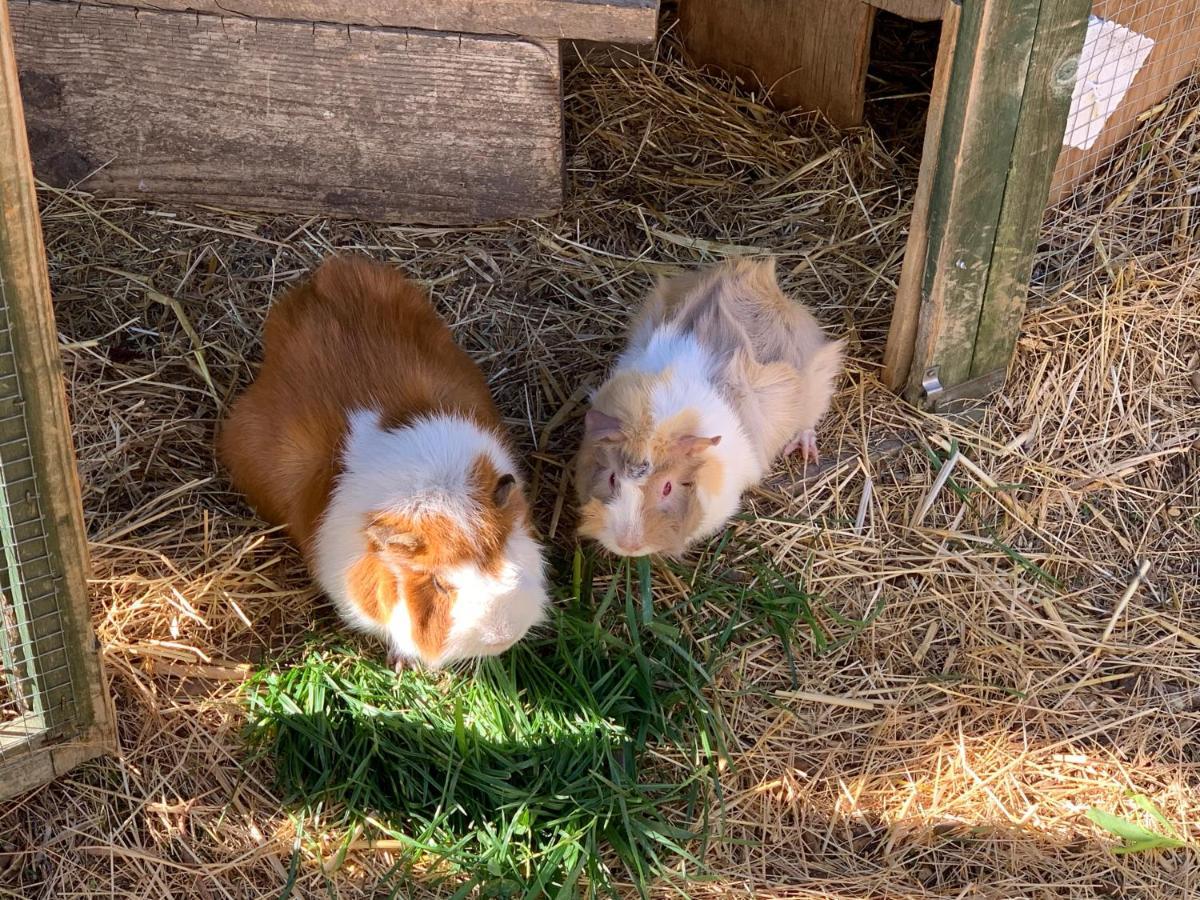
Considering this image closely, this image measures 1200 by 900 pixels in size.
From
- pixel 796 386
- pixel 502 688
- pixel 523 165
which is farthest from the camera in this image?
pixel 523 165

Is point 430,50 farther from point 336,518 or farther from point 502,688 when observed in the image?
point 502,688

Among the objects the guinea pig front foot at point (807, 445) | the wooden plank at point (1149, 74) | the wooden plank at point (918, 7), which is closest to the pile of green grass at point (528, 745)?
the guinea pig front foot at point (807, 445)

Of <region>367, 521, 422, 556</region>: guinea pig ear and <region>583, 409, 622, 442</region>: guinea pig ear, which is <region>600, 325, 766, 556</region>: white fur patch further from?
<region>367, 521, 422, 556</region>: guinea pig ear

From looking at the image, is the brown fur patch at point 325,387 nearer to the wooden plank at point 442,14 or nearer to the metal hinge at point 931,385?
the wooden plank at point 442,14

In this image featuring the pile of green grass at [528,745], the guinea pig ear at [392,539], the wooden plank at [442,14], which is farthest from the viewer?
the wooden plank at [442,14]

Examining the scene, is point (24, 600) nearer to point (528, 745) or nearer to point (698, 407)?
point (528, 745)

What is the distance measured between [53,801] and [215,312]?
1.61 m

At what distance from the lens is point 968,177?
11.5 feet

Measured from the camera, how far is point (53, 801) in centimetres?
291

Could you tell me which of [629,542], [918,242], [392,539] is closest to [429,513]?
[392,539]

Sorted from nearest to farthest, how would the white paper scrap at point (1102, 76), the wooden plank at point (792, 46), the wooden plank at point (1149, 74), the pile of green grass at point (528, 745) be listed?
the pile of green grass at point (528, 745) → the white paper scrap at point (1102, 76) → the wooden plank at point (1149, 74) → the wooden plank at point (792, 46)

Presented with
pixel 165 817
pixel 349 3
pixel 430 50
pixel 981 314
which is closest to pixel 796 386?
pixel 981 314

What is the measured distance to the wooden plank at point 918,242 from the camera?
3.36 metres

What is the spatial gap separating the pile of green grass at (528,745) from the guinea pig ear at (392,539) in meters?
0.49
